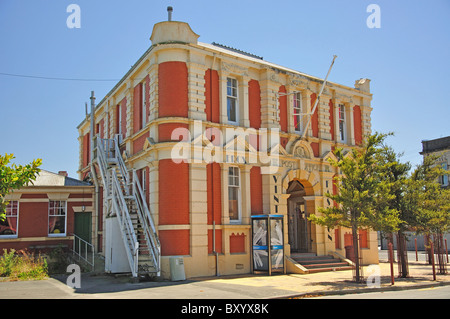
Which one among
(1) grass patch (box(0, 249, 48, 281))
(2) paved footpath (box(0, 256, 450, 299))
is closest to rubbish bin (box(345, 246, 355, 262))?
(2) paved footpath (box(0, 256, 450, 299))

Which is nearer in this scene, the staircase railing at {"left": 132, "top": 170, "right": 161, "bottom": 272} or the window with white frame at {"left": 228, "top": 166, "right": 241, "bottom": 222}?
the staircase railing at {"left": 132, "top": 170, "right": 161, "bottom": 272}

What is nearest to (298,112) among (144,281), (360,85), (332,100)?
(332,100)

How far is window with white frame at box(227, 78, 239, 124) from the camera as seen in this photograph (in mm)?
19466

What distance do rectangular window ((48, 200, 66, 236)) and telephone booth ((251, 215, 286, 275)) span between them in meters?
13.0

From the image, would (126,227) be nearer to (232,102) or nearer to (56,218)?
(232,102)

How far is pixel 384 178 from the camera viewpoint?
17.1 m

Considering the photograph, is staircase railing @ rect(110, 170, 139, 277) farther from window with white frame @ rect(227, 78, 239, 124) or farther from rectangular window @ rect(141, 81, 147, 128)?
window with white frame @ rect(227, 78, 239, 124)

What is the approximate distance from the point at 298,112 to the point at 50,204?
1487 cm

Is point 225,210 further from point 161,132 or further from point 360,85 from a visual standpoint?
point 360,85

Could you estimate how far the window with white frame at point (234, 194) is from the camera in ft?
61.8

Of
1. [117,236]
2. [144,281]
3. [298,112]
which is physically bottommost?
[144,281]

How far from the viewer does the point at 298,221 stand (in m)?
22.7
